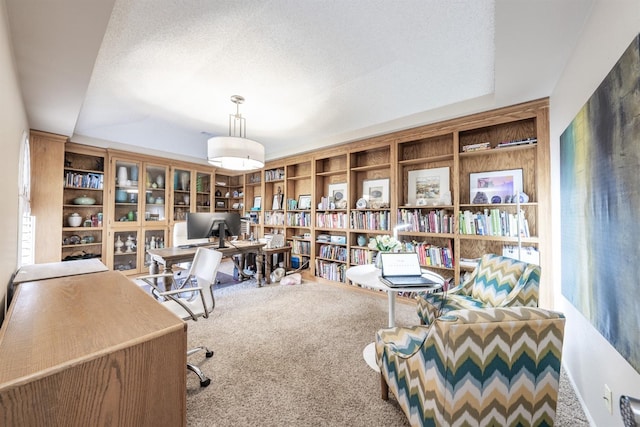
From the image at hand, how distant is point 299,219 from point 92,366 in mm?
3782

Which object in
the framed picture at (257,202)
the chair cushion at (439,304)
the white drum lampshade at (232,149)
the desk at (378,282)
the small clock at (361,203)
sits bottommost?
the chair cushion at (439,304)

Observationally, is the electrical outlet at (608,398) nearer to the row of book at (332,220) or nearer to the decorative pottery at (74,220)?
the row of book at (332,220)

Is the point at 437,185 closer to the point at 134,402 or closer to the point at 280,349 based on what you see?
the point at 280,349

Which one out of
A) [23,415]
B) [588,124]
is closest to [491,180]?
[588,124]

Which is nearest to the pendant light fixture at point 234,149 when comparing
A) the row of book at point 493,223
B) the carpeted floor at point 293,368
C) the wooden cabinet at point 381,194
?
the wooden cabinet at point 381,194

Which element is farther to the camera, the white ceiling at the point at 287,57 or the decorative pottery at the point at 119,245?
the decorative pottery at the point at 119,245

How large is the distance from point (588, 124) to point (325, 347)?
2.28m

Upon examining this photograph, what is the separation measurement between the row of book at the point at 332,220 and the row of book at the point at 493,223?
1604mm

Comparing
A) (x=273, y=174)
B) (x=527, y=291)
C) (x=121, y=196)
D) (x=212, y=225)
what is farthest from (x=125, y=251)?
(x=527, y=291)

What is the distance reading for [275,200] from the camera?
493cm

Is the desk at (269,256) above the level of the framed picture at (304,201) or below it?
below

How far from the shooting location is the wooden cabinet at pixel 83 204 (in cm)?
376

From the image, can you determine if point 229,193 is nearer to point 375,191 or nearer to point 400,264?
point 375,191

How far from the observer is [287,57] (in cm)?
196
